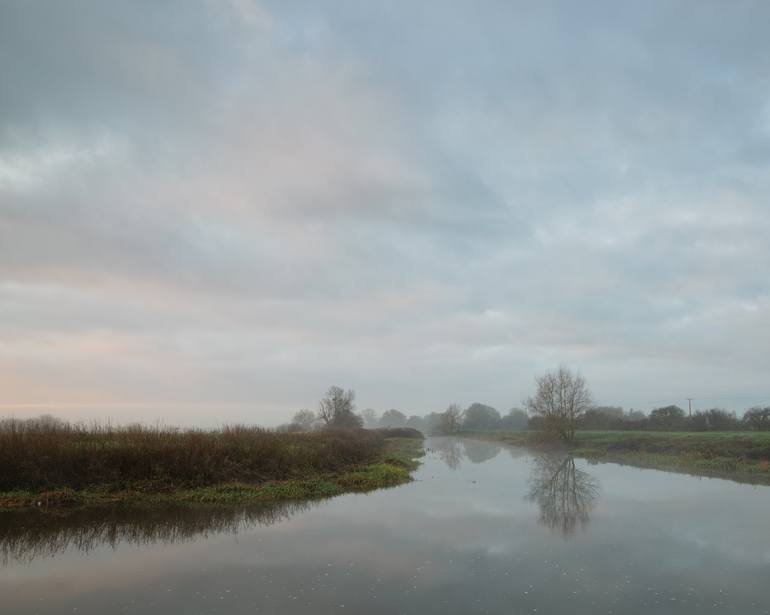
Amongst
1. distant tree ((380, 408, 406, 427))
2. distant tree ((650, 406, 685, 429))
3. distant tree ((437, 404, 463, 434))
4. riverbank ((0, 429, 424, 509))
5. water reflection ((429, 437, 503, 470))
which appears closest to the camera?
riverbank ((0, 429, 424, 509))

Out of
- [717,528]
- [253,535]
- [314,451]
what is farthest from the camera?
[314,451]

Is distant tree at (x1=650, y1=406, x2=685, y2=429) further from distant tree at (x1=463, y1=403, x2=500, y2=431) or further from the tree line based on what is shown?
distant tree at (x1=463, y1=403, x2=500, y2=431)

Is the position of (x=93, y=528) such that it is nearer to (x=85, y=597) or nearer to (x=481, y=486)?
(x=85, y=597)

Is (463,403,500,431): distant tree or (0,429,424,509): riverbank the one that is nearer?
(0,429,424,509): riverbank

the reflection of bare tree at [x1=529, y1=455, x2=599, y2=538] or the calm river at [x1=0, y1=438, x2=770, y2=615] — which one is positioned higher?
the calm river at [x1=0, y1=438, x2=770, y2=615]

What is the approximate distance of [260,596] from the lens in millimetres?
8773

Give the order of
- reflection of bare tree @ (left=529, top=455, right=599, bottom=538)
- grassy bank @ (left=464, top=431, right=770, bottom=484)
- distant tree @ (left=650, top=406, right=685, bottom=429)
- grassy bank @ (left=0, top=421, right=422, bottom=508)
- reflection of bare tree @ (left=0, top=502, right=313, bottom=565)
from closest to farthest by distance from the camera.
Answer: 1. reflection of bare tree @ (left=0, top=502, right=313, bottom=565)
2. reflection of bare tree @ (left=529, top=455, right=599, bottom=538)
3. grassy bank @ (left=0, top=421, right=422, bottom=508)
4. grassy bank @ (left=464, top=431, right=770, bottom=484)
5. distant tree @ (left=650, top=406, right=685, bottom=429)

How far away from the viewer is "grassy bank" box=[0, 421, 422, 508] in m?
17.2

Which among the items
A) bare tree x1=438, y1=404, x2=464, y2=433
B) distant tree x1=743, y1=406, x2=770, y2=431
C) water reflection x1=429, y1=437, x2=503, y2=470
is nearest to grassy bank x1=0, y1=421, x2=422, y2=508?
water reflection x1=429, y1=437, x2=503, y2=470

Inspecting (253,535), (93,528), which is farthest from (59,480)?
(253,535)

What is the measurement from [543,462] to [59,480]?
2905 cm

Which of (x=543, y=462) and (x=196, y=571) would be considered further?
(x=543, y=462)

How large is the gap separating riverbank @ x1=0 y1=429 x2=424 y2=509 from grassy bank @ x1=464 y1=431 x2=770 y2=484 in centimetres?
1721

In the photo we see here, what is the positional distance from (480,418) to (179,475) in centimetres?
10199
